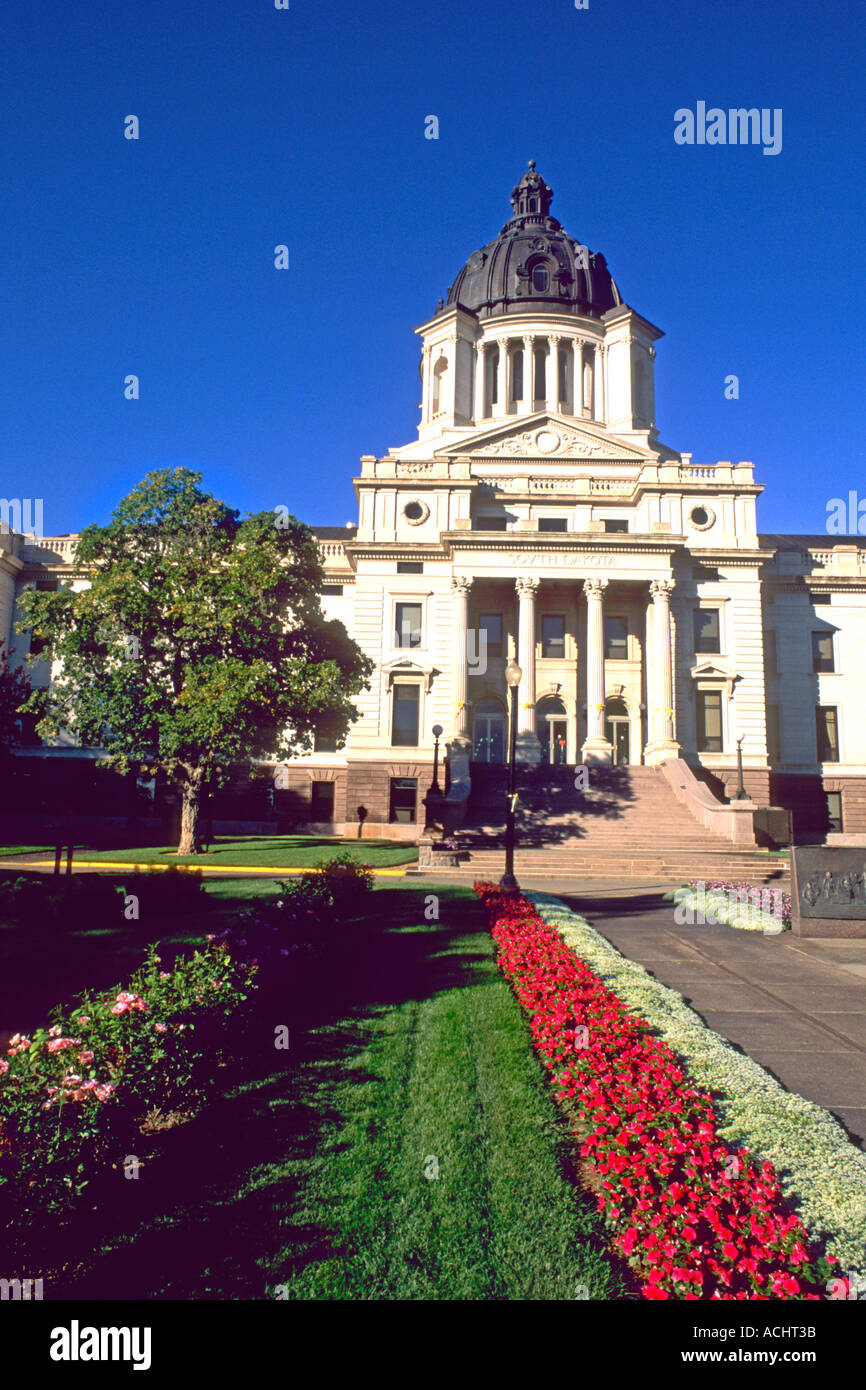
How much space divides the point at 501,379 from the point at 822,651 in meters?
27.4

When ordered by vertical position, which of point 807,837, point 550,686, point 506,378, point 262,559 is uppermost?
point 506,378

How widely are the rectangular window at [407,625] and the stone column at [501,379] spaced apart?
64.7 ft

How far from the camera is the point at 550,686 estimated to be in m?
43.2

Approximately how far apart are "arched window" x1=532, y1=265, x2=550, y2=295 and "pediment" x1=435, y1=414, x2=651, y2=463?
714 inches

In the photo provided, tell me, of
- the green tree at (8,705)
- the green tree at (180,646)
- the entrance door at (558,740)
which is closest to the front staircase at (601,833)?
the entrance door at (558,740)

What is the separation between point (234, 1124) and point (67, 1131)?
1851 mm

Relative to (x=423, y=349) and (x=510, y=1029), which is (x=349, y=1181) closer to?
(x=510, y=1029)

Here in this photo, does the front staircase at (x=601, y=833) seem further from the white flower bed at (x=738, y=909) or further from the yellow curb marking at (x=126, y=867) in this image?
the white flower bed at (x=738, y=909)

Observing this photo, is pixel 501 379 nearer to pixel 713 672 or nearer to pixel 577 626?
pixel 577 626

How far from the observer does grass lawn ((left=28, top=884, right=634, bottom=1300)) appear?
4637 mm

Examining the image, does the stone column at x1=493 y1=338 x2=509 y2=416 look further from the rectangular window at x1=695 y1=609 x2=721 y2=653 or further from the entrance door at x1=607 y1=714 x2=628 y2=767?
the entrance door at x1=607 y1=714 x2=628 y2=767
